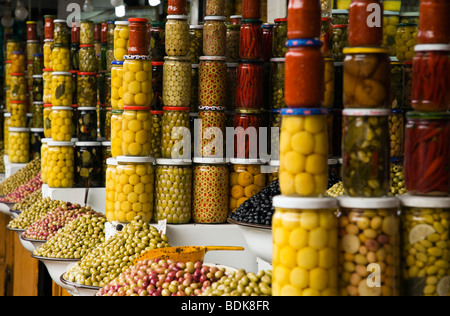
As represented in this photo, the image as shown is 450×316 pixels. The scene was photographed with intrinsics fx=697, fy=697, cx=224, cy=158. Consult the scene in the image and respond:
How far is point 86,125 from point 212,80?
4.76 feet

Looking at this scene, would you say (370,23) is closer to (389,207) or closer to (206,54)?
(389,207)

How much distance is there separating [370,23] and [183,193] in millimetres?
1605

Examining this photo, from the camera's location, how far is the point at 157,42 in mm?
3287

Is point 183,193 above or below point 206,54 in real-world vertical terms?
below

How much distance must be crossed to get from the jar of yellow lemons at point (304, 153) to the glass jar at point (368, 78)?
10 centimetres

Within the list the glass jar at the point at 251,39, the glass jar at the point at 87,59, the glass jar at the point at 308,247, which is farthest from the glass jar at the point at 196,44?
the glass jar at the point at 308,247

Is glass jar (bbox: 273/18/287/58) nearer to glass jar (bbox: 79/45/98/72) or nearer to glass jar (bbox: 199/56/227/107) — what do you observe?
glass jar (bbox: 199/56/227/107)

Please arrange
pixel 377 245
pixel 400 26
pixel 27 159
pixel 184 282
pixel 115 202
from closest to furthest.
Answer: pixel 377 245
pixel 184 282
pixel 400 26
pixel 115 202
pixel 27 159

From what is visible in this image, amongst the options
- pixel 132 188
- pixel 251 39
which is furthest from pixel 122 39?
pixel 132 188

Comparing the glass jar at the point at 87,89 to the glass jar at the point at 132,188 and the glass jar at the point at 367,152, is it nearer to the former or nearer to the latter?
the glass jar at the point at 132,188

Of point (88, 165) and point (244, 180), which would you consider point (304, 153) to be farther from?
point (88, 165)

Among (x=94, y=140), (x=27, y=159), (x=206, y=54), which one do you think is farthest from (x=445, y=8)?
(x=27, y=159)

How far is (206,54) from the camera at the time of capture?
3.19m

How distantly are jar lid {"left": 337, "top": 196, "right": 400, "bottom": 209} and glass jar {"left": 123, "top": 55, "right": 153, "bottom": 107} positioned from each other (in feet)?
5.11
